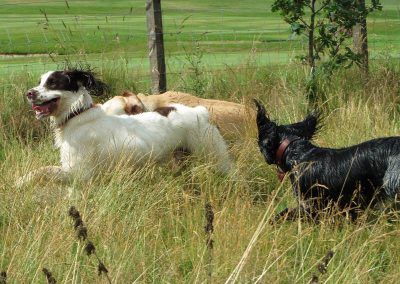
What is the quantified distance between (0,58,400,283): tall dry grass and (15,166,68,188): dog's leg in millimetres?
98

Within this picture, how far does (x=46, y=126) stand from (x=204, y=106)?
167 cm

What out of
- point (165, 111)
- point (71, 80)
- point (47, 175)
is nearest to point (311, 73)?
point (165, 111)

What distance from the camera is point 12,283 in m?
4.27

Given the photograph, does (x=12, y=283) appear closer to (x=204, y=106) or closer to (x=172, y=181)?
(x=172, y=181)

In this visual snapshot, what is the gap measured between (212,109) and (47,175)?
1982 mm

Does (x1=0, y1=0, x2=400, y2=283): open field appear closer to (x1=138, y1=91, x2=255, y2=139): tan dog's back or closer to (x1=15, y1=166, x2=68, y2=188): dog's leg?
(x1=15, y1=166, x2=68, y2=188): dog's leg

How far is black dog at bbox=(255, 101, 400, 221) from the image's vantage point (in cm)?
575

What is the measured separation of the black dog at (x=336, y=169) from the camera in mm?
5754

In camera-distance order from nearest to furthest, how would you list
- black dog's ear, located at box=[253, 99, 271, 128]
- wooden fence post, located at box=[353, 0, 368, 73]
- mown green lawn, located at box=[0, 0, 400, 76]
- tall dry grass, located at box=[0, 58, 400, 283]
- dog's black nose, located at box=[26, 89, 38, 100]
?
tall dry grass, located at box=[0, 58, 400, 283], black dog's ear, located at box=[253, 99, 271, 128], dog's black nose, located at box=[26, 89, 38, 100], wooden fence post, located at box=[353, 0, 368, 73], mown green lawn, located at box=[0, 0, 400, 76]

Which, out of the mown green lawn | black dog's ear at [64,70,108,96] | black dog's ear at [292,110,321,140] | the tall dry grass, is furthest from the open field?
the mown green lawn

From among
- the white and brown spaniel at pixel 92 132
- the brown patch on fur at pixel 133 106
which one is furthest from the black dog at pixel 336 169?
the brown patch on fur at pixel 133 106

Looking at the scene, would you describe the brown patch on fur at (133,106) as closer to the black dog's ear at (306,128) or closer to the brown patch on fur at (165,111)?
the brown patch on fur at (165,111)

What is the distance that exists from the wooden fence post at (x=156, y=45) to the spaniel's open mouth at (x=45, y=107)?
10.7 feet

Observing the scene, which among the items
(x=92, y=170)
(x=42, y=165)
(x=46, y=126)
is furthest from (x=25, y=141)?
(x=92, y=170)
